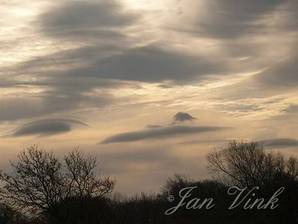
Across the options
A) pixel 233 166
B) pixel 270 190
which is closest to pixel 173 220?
pixel 270 190

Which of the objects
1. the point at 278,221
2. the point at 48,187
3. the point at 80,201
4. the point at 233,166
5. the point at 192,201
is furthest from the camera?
the point at 233,166

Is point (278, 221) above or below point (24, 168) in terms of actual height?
below

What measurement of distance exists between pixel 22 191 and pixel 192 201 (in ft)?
110

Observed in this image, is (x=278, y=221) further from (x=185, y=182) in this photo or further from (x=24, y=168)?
(x=185, y=182)

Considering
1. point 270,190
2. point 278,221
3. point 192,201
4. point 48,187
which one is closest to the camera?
point 48,187

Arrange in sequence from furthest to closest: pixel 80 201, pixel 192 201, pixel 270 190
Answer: pixel 192 201 < pixel 270 190 < pixel 80 201

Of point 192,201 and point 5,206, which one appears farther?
point 192,201

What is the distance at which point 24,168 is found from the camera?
195 ft

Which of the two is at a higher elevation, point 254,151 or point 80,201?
point 254,151

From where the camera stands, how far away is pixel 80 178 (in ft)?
197

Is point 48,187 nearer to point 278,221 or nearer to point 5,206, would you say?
point 5,206

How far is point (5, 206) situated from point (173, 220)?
1329 inches

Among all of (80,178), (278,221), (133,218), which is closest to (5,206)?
(80,178)

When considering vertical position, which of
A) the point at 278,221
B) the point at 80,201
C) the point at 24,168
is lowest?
the point at 278,221
